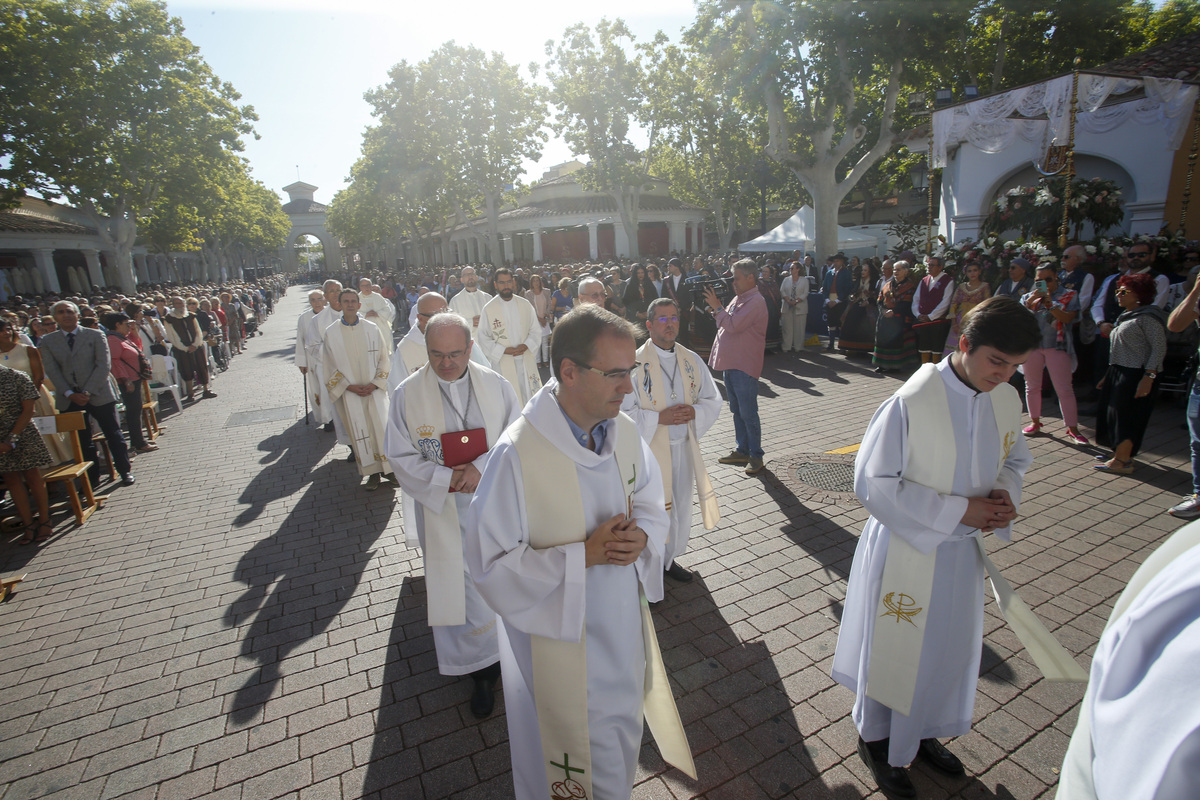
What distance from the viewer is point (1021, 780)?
103 inches

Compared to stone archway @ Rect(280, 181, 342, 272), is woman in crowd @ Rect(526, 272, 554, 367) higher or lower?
lower

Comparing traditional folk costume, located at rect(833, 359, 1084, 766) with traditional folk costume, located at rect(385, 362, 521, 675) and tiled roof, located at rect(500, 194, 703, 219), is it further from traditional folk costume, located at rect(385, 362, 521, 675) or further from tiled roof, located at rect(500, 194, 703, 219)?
tiled roof, located at rect(500, 194, 703, 219)

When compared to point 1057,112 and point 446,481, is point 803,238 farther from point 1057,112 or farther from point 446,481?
point 446,481

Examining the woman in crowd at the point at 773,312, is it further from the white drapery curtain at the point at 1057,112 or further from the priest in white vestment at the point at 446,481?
the priest in white vestment at the point at 446,481

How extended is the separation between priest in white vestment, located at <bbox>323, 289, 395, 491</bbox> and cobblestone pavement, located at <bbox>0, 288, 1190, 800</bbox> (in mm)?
491

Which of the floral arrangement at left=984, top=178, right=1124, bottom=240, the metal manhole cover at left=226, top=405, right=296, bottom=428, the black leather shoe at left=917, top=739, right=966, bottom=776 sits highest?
the floral arrangement at left=984, top=178, right=1124, bottom=240

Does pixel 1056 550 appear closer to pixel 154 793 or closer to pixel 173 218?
pixel 154 793

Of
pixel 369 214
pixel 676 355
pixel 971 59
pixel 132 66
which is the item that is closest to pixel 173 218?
pixel 132 66

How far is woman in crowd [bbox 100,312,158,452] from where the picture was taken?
8297 millimetres

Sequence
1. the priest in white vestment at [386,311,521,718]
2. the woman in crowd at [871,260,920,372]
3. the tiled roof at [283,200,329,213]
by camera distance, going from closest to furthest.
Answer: the priest in white vestment at [386,311,521,718], the woman in crowd at [871,260,920,372], the tiled roof at [283,200,329,213]

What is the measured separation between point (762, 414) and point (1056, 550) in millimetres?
4414

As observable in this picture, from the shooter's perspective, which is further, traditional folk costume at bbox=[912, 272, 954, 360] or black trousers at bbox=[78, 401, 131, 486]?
traditional folk costume at bbox=[912, 272, 954, 360]

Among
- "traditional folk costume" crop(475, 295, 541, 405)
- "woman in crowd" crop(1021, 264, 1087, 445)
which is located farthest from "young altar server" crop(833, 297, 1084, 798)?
"traditional folk costume" crop(475, 295, 541, 405)

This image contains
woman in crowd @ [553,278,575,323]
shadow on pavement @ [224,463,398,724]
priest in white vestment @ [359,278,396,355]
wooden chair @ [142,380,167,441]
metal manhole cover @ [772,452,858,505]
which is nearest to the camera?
shadow on pavement @ [224,463,398,724]
